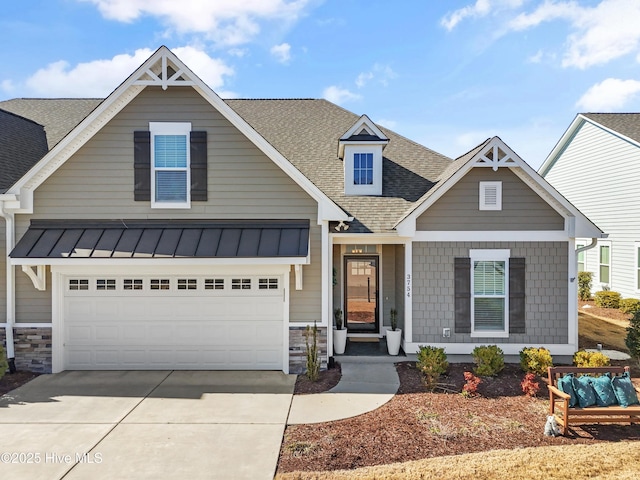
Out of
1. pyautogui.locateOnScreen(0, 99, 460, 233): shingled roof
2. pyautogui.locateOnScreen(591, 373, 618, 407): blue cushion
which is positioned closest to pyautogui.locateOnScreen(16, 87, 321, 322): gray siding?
pyautogui.locateOnScreen(0, 99, 460, 233): shingled roof

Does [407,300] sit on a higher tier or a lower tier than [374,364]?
higher

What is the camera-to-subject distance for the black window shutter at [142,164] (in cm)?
920

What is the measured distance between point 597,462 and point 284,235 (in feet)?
21.5

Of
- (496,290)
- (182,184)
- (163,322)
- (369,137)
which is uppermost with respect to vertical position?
(369,137)

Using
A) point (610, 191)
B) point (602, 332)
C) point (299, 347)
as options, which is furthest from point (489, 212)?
point (610, 191)

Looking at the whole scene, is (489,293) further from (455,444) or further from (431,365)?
(455,444)

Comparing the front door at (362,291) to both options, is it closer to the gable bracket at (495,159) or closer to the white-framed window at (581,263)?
the gable bracket at (495,159)

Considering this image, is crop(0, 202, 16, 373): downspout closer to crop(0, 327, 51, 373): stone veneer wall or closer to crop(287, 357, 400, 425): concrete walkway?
crop(0, 327, 51, 373): stone veneer wall

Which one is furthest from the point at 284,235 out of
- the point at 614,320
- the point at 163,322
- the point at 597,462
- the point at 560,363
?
the point at 614,320

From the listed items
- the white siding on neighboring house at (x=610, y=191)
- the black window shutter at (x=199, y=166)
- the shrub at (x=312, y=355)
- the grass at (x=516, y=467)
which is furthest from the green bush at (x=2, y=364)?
the white siding on neighboring house at (x=610, y=191)

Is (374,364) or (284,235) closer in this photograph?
(284,235)

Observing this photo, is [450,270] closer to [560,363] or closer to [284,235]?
[560,363]

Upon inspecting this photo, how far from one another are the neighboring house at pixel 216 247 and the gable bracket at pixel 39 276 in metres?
0.04

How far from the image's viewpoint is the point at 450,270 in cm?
988
